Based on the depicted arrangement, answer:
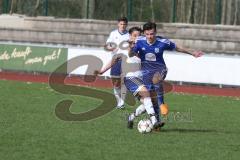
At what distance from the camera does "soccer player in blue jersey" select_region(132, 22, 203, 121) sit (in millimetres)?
13211

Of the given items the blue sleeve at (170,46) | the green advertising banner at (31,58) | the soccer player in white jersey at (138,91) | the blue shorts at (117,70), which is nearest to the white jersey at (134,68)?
the soccer player in white jersey at (138,91)

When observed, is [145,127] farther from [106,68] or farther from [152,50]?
[106,68]

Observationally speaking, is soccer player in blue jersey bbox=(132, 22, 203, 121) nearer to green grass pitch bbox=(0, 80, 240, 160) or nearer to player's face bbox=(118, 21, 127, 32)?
green grass pitch bbox=(0, 80, 240, 160)

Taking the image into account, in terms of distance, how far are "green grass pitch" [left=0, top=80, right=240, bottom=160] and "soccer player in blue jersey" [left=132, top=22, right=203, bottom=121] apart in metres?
0.79

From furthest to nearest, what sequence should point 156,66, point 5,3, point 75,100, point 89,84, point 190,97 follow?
point 5,3 → point 89,84 → point 190,97 → point 75,100 → point 156,66

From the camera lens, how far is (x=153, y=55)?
43.7ft

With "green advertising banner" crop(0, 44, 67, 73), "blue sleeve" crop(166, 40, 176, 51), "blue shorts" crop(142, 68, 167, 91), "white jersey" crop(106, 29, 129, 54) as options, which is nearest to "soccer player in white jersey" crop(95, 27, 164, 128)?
"blue shorts" crop(142, 68, 167, 91)

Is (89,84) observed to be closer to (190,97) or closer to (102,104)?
(190,97)

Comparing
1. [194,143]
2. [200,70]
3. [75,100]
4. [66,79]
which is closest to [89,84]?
[66,79]

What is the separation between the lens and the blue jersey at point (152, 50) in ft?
43.5

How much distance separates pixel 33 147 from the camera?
10859 millimetres

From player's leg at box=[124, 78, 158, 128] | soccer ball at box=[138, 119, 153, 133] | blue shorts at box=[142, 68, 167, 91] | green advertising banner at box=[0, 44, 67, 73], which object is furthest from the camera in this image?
green advertising banner at box=[0, 44, 67, 73]

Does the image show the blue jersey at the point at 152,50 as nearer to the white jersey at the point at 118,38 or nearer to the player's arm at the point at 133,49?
the player's arm at the point at 133,49

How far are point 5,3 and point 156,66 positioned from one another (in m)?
25.6
